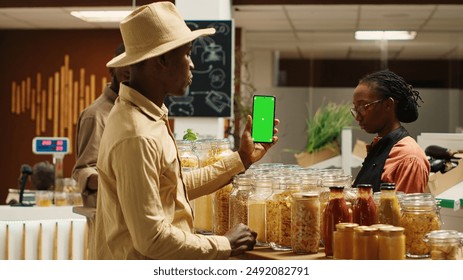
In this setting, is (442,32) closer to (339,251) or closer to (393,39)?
(393,39)

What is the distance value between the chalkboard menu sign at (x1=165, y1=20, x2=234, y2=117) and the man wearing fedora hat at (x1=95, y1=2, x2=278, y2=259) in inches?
133

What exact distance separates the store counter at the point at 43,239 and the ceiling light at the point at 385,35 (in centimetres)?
549

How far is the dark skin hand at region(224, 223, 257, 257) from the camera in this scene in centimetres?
194

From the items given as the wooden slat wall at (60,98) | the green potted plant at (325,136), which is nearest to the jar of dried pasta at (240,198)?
the green potted plant at (325,136)

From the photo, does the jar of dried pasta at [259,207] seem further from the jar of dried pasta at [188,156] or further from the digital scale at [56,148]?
the digital scale at [56,148]

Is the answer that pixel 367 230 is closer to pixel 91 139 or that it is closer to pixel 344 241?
pixel 344 241

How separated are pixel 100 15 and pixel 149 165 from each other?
5921 millimetres

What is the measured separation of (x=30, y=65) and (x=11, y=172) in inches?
50.2

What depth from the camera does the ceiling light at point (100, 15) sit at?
7246mm

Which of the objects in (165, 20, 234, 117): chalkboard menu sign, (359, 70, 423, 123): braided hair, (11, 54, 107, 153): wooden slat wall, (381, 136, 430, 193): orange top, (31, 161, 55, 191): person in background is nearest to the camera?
(381, 136, 430, 193): orange top

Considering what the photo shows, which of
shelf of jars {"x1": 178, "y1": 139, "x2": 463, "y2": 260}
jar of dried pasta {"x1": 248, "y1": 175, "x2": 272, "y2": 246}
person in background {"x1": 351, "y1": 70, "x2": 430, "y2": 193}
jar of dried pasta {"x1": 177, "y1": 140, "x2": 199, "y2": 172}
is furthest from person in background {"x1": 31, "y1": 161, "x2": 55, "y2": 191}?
jar of dried pasta {"x1": 248, "y1": 175, "x2": 272, "y2": 246}

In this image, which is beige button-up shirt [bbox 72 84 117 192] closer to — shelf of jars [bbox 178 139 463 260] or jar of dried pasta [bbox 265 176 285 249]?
shelf of jars [bbox 178 139 463 260]
